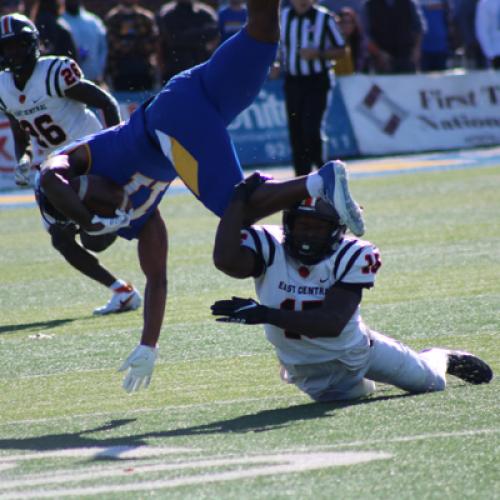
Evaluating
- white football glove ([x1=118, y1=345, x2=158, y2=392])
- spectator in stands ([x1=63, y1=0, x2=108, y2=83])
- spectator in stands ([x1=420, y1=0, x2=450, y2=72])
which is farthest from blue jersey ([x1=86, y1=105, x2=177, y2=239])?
spectator in stands ([x1=420, y1=0, x2=450, y2=72])

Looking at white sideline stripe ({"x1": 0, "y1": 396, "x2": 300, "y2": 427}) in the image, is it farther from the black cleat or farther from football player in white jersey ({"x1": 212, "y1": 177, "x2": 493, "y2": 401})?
the black cleat

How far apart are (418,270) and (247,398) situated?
3.65 metres

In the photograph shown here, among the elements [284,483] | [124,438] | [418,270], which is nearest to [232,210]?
[124,438]

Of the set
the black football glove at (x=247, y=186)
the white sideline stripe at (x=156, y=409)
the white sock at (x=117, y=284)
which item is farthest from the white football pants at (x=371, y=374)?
the white sock at (x=117, y=284)

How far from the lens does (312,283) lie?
17.6 feet

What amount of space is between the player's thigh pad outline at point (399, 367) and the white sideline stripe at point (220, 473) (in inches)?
40.3

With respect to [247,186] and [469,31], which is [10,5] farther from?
[247,186]

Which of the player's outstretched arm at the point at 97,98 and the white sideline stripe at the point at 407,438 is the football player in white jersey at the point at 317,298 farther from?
the player's outstretched arm at the point at 97,98

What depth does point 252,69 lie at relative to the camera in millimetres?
5895

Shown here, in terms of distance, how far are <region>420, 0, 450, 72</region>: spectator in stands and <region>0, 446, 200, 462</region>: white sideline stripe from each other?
15414mm

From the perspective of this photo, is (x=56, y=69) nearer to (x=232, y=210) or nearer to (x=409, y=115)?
(x=232, y=210)

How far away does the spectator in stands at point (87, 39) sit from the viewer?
1605cm

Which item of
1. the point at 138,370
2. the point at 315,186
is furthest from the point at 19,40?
the point at 315,186

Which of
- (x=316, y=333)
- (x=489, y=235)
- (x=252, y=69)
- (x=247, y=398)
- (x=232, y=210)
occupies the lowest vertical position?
(x=489, y=235)
